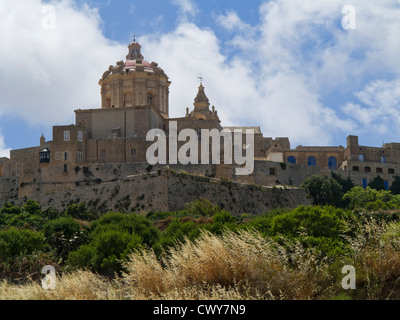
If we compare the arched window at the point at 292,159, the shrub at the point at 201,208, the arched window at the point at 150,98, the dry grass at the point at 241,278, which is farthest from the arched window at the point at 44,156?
the dry grass at the point at 241,278

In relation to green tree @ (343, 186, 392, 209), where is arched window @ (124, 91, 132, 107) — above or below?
above

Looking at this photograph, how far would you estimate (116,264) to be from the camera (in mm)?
21047

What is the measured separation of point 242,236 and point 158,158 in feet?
94.9

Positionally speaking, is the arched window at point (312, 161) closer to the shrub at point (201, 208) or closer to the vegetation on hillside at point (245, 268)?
the shrub at point (201, 208)

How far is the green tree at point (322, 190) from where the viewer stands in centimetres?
4450

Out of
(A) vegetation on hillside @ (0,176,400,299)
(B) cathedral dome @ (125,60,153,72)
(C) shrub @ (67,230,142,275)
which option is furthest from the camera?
(B) cathedral dome @ (125,60,153,72)

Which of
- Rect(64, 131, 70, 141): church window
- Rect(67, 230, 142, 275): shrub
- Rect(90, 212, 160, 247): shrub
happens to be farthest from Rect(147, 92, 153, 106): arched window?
Rect(67, 230, 142, 275): shrub

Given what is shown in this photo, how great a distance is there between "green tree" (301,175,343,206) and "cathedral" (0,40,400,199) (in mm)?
1803

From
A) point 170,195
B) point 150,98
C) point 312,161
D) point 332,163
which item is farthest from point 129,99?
point 332,163

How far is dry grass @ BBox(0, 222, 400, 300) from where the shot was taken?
13922mm

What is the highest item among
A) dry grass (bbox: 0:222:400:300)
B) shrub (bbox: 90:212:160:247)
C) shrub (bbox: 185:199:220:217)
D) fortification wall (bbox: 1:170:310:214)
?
→ fortification wall (bbox: 1:170:310:214)

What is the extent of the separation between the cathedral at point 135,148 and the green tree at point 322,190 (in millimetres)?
1803

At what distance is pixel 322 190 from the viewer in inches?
1761

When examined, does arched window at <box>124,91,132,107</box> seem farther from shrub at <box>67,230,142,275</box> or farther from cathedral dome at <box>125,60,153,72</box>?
shrub at <box>67,230,142,275</box>
